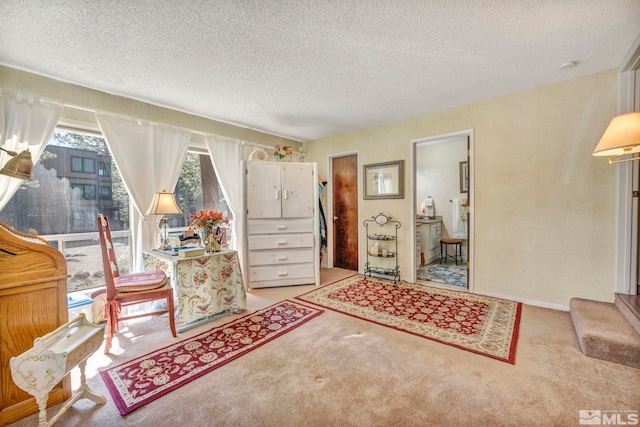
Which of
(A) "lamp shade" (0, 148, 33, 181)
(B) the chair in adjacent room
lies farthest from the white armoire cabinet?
(B) the chair in adjacent room

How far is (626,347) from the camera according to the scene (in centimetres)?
181

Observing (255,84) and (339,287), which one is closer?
(255,84)

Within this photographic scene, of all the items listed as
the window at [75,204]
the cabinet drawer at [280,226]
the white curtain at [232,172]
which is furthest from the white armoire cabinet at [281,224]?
the window at [75,204]

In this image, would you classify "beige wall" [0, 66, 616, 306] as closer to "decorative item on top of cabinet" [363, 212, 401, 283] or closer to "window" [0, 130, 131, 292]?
"window" [0, 130, 131, 292]

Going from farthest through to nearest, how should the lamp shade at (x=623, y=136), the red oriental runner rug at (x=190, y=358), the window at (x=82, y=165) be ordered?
the window at (x=82, y=165) → the lamp shade at (x=623, y=136) → the red oriental runner rug at (x=190, y=358)

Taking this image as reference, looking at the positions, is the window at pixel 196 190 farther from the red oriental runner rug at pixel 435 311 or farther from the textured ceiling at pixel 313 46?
the red oriental runner rug at pixel 435 311

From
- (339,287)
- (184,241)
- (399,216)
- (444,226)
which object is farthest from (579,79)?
(184,241)

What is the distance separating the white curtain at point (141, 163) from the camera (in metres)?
2.85

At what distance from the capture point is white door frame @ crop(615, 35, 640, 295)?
7.75 feet

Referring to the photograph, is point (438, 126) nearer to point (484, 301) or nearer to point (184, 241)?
point (484, 301)

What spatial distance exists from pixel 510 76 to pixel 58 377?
410cm

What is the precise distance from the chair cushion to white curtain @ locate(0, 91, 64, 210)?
1.19 meters

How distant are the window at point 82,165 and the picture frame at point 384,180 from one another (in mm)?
3556

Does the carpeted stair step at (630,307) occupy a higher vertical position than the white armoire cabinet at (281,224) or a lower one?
lower
